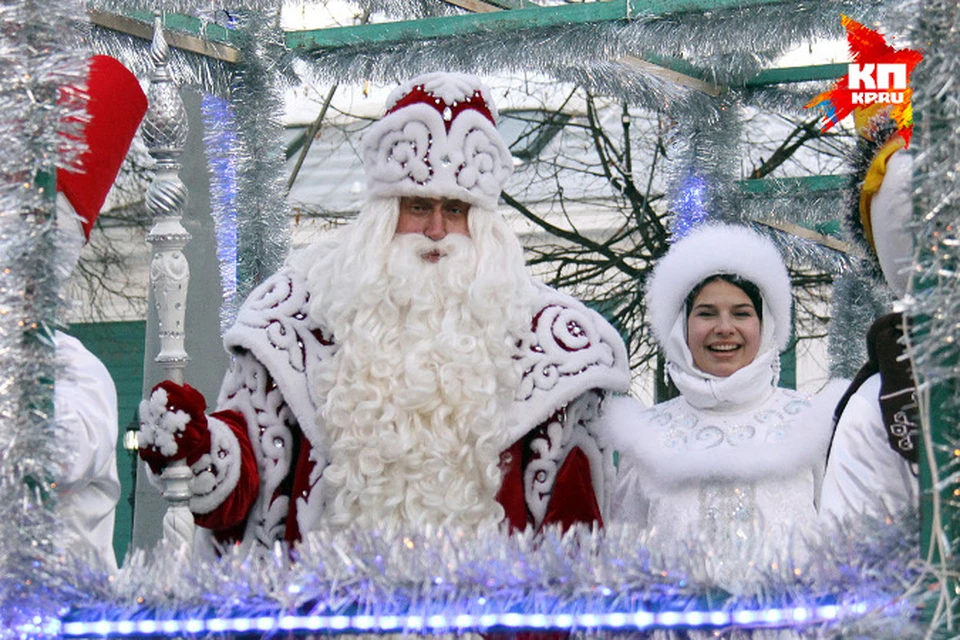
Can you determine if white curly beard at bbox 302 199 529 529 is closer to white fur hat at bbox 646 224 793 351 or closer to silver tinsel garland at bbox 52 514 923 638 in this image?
white fur hat at bbox 646 224 793 351

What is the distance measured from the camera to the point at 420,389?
392 cm

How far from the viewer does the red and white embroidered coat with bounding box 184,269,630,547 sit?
393 centimetres

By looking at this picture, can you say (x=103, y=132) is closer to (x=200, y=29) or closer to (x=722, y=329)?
(x=722, y=329)

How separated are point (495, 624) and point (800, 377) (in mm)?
10518

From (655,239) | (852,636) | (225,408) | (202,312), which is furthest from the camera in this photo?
(655,239)

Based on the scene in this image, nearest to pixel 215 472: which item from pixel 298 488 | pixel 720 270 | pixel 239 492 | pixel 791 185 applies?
pixel 239 492

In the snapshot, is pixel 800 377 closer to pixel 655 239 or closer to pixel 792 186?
pixel 655 239

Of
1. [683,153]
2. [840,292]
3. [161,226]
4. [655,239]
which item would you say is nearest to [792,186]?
[840,292]

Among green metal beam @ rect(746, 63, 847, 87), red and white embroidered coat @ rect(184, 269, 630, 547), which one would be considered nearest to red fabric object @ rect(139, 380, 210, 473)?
red and white embroidered coat @ rect(184, 269, 630, 547)

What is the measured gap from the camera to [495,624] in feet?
5.67

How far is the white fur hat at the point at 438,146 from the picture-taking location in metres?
4.11

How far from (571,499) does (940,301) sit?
94.2 inches

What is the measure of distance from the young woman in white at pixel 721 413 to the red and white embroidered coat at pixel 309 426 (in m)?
0.17

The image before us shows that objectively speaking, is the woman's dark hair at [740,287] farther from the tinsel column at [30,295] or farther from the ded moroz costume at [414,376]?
the tinsel column at [30,295]
